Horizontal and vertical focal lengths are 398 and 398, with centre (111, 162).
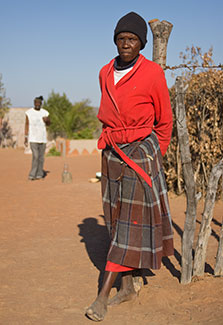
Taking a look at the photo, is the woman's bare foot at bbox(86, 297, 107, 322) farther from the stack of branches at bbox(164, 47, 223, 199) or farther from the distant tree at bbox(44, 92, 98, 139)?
the distant tree at bbox(44, 92, 98, 139)

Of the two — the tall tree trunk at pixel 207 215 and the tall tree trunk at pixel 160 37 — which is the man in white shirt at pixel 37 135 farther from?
the tall tree trunk at pixel 207 215

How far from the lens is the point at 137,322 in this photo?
288 cm

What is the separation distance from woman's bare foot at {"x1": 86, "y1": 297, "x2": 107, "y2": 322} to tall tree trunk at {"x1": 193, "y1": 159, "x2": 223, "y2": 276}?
1030 mm

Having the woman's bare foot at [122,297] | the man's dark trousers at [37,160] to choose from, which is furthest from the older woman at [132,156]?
the man's dark trousers at [37,160]

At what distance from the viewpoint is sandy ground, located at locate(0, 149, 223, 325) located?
301 centimetres

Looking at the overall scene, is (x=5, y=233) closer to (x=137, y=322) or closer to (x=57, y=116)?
(x=137, y=322)

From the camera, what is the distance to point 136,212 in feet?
9.75

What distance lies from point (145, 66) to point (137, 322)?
6.19ft

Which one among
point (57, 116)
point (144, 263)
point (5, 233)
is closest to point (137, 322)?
point (144, 263)

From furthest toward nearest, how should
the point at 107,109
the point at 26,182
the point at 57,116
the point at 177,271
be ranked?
the point at 57,116 < the point at 26,182 < the point at 177,271 < the point at 107,109

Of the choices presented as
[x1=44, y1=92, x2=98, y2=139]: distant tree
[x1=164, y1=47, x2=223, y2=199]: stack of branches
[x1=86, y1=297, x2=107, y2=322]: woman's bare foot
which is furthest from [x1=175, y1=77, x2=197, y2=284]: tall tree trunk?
[x1=44, y1=92, x2=98, y2=139]: distant tree

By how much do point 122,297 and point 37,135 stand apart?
279 inches

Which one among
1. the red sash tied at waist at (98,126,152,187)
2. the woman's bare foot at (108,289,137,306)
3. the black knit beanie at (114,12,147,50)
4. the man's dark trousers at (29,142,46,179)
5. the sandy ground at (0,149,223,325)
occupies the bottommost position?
the sandy ground at (0,149,223,325)

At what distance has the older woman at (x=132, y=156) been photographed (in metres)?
2.95
